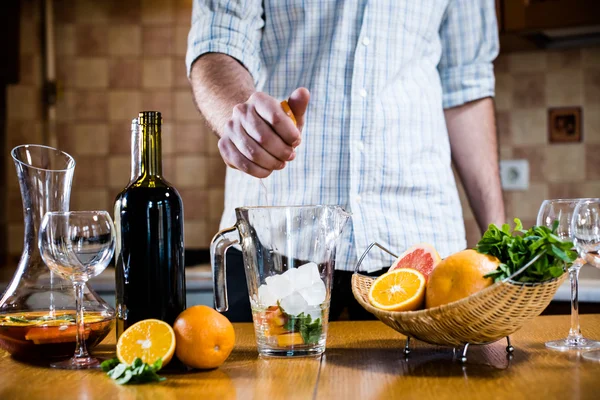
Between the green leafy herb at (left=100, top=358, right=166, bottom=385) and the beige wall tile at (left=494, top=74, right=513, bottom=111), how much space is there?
73.0 inches

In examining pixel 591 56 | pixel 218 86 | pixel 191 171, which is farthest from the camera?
pixel 191 171

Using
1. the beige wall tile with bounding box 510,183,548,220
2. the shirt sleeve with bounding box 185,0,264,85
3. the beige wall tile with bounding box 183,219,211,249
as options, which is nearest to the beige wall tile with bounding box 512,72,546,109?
the beige wall tile with bounding box 510,183,548,220

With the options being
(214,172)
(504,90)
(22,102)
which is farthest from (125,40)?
(504,90)

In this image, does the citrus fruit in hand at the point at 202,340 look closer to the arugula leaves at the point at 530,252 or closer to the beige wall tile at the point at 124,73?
the arugula leaves at the point at 530,252

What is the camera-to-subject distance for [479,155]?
1505 millimetres

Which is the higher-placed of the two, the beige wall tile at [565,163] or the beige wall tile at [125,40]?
the beige wall tile at [125,40]

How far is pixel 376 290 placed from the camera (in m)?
0.82

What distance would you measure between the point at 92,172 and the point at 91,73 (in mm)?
357

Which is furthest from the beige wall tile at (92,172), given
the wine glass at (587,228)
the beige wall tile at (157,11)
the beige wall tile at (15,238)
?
the wine glass at (587,228)

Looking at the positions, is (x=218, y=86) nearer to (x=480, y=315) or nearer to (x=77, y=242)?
(x=77, y=242)

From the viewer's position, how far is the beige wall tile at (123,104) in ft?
8.29

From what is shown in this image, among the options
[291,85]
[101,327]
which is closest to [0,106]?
[291,85]

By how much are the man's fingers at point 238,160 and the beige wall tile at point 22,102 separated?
6.05 feet

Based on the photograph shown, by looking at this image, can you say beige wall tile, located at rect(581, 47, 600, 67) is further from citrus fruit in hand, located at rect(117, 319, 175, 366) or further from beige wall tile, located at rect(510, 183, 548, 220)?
citrus fruit in hand, located at rect(117, 319, 175, 366)
